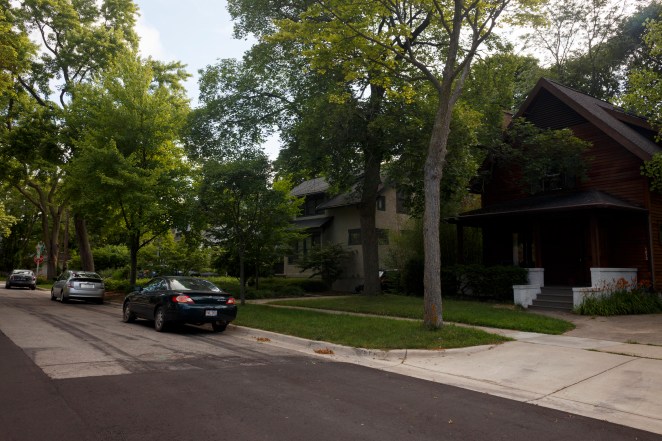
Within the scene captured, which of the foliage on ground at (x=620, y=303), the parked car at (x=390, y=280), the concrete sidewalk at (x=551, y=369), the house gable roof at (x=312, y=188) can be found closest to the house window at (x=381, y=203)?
the house gable roof at (x=312, y=188)

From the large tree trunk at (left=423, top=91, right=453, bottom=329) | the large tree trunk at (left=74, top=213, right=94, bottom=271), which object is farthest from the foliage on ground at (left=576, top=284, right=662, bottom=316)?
the large tree trunk at (left=74, top=213, right=94, bottom=271)

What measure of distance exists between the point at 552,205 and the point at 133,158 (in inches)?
689

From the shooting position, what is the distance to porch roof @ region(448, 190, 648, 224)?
621 inches

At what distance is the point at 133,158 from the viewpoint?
21469mm

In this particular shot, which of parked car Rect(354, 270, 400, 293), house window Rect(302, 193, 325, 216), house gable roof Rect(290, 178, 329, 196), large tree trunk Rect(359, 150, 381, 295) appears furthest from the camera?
house window Rect(302, 193, 325, 216)

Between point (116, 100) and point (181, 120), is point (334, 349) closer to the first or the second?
point (181, 120)

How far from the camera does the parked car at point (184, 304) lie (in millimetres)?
11438

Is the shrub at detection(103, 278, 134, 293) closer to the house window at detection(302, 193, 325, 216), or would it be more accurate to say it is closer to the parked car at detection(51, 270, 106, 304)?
the parked car at detection(51, 270, 106, 304)

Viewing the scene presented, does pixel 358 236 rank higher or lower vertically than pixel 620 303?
higher

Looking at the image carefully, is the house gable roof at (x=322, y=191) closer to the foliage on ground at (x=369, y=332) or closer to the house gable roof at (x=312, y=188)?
the house gable roof at (x=312, y=188)

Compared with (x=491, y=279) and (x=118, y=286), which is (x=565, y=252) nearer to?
(x=491, y=279)

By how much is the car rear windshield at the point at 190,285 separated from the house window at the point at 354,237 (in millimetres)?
17215

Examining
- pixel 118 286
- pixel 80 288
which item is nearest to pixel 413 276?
pixel 80 288

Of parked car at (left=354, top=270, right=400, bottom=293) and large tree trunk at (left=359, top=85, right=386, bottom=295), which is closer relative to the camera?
large tree trunk at (left=359, top=85, right=386, bottom=295)
